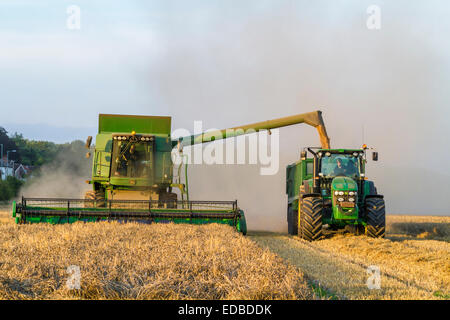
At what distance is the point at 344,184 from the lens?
1303cm

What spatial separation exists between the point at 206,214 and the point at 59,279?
28.2ft

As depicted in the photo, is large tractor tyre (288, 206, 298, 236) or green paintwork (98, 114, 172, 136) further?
large tractor tyre (288, 206, 298, 236)

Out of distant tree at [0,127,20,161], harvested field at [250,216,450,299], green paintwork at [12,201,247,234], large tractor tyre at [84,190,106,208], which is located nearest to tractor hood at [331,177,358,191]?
harvested field at [250,216,450,299]

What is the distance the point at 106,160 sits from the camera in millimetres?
15156

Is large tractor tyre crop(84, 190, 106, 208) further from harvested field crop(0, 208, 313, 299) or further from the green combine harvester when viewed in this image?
harvested field crop(0, 208, 313, 299)

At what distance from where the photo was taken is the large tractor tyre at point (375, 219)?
13.1 m

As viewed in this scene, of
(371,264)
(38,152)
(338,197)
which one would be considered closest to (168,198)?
(338,197)

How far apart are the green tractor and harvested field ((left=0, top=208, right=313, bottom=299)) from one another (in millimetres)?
4764

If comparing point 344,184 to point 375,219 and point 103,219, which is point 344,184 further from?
point 103,219

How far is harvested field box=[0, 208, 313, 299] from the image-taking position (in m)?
4.74

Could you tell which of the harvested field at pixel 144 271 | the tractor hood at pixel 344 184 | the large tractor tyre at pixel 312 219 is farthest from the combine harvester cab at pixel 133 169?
the harvested field at pixel 144 271

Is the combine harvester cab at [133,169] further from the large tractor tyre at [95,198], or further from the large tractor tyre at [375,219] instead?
the large tractor tyre at [375,219]

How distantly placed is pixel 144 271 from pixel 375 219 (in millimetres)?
8583
